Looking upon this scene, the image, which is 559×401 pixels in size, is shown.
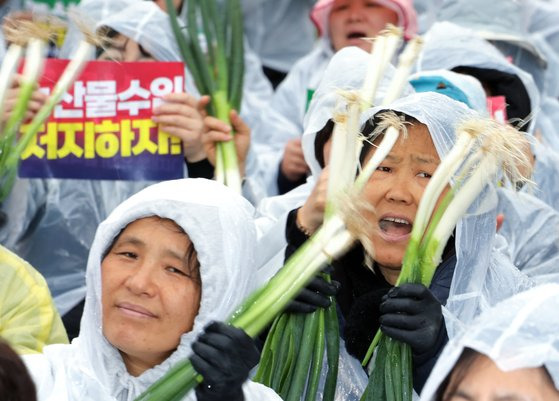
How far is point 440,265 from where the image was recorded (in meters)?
3.26

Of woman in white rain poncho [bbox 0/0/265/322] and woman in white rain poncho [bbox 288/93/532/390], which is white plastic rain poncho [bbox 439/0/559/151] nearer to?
woman in white rain poncho [bbox 0/0/265/322]

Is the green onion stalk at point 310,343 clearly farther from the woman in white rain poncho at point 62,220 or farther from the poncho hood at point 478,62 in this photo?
the poncho hood at point 478,62

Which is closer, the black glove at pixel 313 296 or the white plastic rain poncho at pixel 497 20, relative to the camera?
the black glove at pixel 313 296

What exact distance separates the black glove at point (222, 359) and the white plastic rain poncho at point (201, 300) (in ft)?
0.91

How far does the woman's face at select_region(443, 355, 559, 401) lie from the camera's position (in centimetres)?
218

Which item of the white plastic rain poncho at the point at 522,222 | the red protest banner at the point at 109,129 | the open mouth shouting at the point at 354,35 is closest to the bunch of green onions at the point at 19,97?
the red protest banner at the point at 109,129

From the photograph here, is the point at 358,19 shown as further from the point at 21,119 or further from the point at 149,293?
the point at 149,293

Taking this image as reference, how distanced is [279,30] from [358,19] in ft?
3.93

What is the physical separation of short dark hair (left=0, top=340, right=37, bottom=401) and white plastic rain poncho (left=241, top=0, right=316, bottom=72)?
4.16 meters

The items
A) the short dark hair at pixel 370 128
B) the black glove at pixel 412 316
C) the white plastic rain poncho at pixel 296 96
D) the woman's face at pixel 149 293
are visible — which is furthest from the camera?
the white plastic rain poncho at pixel 296 96

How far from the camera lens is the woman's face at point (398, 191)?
10.8 ft

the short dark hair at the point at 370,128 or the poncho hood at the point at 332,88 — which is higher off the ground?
the poncho hood at the point at 332,88

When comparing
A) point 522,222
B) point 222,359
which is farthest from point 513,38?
point 222,359

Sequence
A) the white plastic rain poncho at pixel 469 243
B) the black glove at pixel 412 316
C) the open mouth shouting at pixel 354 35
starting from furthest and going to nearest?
the open mouth shouting at pixel 354 35
the white plastic rain poncho at pixel 469 243
the black glove at pixel 412 316
